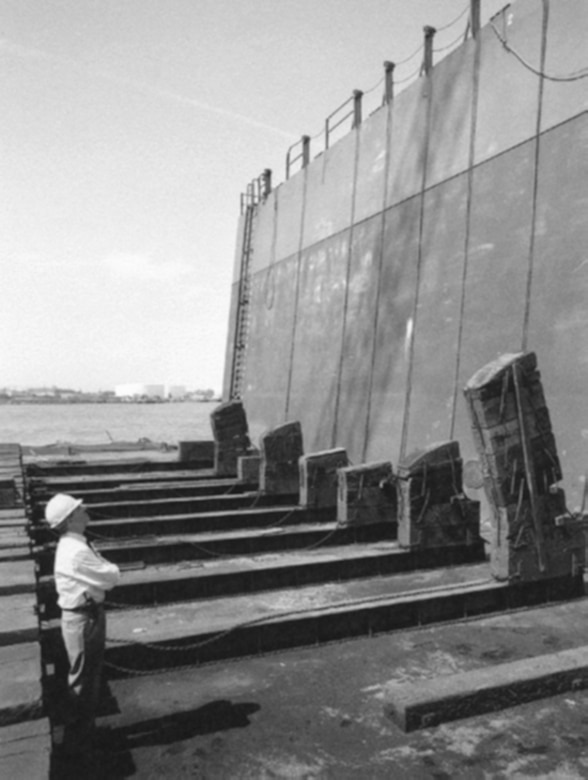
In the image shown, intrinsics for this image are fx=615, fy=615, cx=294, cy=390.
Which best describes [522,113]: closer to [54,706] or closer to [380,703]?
[380,703]

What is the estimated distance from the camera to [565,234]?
11.5m

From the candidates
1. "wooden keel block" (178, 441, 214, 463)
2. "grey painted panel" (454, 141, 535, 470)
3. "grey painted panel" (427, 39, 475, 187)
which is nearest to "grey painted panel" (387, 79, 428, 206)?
"grey painted panel" (427, 39, 475, 187)

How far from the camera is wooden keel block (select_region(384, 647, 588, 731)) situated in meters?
5.46

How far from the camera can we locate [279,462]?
15.7m

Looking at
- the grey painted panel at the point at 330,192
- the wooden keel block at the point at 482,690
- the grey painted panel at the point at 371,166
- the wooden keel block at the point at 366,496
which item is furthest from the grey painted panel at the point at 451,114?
the wooden keel block at the point at 482,690

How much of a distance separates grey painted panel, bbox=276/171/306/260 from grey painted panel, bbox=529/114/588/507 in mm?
11897

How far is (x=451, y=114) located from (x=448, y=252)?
3.50 meters

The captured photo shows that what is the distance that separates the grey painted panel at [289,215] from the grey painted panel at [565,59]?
11.6 meters

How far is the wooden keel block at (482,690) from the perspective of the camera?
546 centimetres

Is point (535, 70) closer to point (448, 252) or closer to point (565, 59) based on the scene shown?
point (565, 59)

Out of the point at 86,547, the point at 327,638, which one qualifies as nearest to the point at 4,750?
the point at 86,547

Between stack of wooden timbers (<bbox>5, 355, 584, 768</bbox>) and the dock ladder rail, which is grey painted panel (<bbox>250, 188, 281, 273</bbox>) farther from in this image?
stack of wooden timbers (<bbox>5, 355, 584, 768</bbox>)

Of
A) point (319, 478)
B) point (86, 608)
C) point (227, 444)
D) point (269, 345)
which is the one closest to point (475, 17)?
point (319, 478)

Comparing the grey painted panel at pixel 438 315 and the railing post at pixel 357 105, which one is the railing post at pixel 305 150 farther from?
the grey painted panel at pixel 438 315
